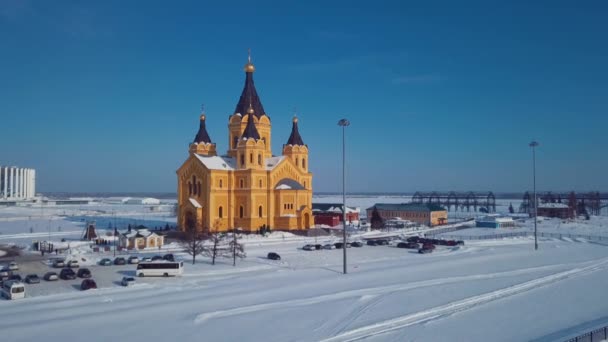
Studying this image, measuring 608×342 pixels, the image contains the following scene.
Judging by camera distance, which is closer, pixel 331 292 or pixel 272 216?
pixel 331 292

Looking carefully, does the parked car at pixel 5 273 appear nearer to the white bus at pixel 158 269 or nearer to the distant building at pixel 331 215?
the white bus at pixel 158 269

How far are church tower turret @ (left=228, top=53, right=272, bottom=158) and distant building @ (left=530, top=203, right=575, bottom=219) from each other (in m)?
49.6

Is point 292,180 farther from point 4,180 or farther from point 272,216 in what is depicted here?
point 4,180

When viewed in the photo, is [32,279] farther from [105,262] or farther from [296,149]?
[296,149]

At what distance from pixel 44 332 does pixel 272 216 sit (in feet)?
102

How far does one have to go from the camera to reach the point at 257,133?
45.4 meters

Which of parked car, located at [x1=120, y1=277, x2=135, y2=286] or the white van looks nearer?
the white van

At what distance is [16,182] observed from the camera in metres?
131

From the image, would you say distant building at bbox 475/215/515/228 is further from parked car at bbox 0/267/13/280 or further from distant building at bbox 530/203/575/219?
parked car at bbox 0/267/13/280

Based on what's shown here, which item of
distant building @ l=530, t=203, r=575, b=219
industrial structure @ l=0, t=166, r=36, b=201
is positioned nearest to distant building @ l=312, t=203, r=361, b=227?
distant building @ l=530, t=203, r=575, b=219

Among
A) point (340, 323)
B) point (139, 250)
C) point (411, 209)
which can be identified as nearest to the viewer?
point (340, 323)

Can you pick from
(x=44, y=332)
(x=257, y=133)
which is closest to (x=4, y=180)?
(x=257, y=133)

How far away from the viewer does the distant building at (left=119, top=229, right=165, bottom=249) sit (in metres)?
34.8

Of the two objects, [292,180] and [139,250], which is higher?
[292,180]
